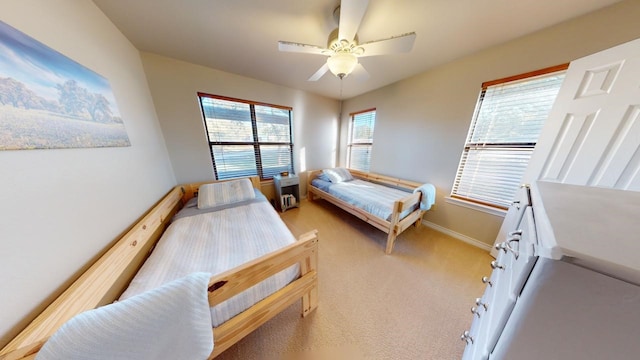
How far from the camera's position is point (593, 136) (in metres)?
1.20

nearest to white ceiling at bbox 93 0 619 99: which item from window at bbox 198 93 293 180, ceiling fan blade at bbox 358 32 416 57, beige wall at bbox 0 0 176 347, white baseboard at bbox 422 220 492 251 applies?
ceiling fan blade at bbox 358 32 416 57

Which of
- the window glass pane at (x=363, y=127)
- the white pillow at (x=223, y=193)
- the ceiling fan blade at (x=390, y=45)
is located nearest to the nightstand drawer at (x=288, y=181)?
the white pillow at (x=223, y=193)

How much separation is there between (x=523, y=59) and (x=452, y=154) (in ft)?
3.34

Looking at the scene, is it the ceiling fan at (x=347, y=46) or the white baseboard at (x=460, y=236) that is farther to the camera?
the white baseboard at (x=460, y=236)

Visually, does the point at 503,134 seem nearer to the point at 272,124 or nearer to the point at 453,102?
the point at 453,102

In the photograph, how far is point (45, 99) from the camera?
2.54 ft

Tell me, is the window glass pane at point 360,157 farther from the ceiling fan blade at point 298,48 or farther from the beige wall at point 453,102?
the ceiling fan blade at point 298,48

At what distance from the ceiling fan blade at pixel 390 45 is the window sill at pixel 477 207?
6.20 ft

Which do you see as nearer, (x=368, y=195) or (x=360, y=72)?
(x=360, y=72)

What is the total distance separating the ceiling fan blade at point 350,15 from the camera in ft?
3.11

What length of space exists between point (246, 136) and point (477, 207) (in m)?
3.34

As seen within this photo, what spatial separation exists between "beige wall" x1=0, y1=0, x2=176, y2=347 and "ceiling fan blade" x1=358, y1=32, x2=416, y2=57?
1878mm

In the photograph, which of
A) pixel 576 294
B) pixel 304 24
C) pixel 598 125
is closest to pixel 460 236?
pixel 598 125

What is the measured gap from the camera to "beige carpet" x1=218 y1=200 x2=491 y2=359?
41.7 inches
